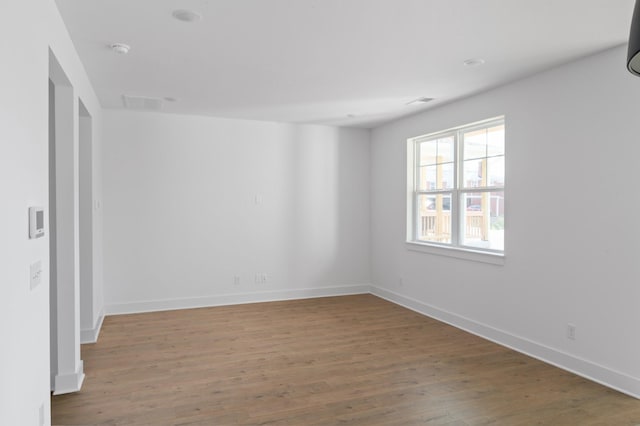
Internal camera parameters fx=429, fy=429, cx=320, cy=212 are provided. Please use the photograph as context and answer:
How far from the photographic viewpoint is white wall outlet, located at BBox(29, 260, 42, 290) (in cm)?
192

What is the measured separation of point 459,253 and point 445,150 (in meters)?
1.31

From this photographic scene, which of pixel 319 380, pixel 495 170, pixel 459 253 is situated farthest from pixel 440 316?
pixel 319 380

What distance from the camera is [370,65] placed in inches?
143

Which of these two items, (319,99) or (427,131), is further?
(427,131)

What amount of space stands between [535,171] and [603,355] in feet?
5.26

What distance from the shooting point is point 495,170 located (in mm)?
4441

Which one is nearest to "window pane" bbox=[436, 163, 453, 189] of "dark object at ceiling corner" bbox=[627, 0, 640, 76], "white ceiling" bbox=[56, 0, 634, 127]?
"white ceiling" bbox=[56, 0, 634, 127]

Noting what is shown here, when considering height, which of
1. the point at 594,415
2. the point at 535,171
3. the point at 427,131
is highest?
the point at 427,131

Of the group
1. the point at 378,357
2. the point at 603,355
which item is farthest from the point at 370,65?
the point at 603,355

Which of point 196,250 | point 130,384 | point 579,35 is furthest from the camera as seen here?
point 196,250

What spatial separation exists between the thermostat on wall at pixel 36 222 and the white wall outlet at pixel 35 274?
14 centimetres

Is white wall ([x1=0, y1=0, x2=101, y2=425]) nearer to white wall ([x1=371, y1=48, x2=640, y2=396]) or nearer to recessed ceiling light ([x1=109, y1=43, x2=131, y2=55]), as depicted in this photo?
recessed ceiling light ([x1=109, y1=43, x2=131, y2=55])

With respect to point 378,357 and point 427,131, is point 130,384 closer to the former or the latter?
point 378,357

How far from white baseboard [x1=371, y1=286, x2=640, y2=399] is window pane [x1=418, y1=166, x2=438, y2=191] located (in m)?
1.49
